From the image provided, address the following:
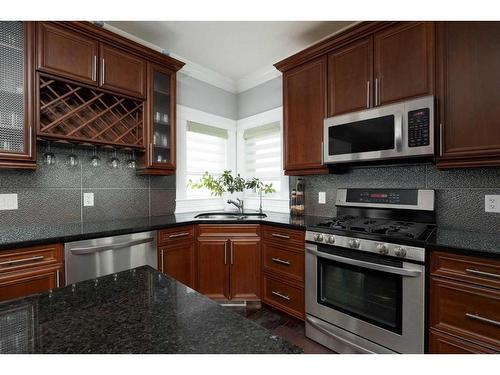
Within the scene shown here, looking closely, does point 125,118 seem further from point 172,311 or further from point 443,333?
point 443,333

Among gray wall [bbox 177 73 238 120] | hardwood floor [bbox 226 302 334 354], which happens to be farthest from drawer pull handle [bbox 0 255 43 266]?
gray wall [bbox 177 73 238 120]

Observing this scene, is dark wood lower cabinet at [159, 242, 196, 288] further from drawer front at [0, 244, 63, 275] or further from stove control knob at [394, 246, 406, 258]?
stove control knob at [394, 246, 406, 258]

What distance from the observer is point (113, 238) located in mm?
1938

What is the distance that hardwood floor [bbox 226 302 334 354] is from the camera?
6.51 ft

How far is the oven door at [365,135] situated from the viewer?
1.88 metres

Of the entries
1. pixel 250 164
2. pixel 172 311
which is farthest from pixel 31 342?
pixel 250 164

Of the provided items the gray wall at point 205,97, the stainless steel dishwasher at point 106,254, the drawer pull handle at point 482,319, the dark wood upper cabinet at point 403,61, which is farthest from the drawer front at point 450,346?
Result: the gray wall at point 205,97

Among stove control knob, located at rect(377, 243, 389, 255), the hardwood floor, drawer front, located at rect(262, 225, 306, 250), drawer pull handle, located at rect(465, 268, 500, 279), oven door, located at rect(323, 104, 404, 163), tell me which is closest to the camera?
drawer pull handle, located at rect(465, 268, 500, 279)

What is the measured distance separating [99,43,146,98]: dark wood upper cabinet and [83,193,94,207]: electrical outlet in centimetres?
98

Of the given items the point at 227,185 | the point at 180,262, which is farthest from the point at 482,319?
the point at 227,185

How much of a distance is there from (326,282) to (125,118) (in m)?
2.34

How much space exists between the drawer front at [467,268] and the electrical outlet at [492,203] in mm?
675

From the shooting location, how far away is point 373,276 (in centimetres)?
172

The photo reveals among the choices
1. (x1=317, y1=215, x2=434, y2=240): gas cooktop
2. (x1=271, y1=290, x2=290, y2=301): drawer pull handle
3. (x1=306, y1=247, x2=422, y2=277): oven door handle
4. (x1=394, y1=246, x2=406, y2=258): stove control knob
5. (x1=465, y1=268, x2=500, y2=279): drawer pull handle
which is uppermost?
(x1=317, y1=215, x2=434, y2=240): gas cooktop
